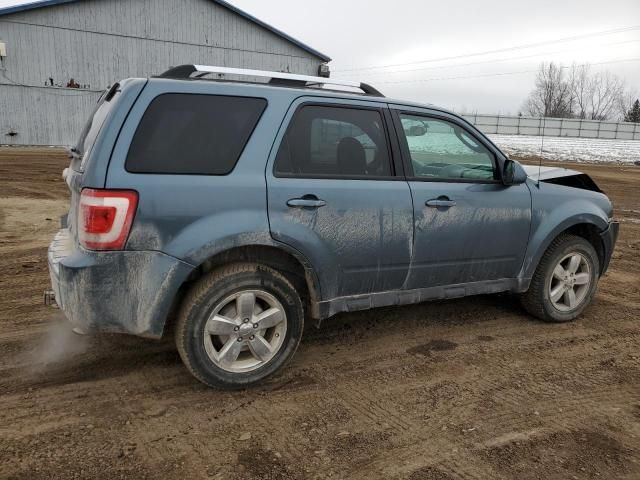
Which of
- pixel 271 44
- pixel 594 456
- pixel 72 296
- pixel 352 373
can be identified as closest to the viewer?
pixel 594 456

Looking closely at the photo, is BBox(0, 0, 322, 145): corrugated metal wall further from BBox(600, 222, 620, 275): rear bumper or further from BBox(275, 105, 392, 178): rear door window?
BBox(600, 222, 620, 275): rear bumper

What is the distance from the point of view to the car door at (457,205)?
155 inches

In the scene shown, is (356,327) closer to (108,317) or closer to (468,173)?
(468,173)

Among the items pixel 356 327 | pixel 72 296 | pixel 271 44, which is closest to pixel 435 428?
pixel 356 327

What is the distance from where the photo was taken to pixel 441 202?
13.0 ft

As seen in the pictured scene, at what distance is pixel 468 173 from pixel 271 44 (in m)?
24.7

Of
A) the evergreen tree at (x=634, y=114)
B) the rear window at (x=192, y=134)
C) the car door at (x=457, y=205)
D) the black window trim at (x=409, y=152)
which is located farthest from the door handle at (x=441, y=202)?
the evergreen tree at (x=634, y=114)

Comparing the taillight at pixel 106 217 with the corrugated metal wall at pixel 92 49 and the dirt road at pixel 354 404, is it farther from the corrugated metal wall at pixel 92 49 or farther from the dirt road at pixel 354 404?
the corrugated metal wall at pixel 92 49

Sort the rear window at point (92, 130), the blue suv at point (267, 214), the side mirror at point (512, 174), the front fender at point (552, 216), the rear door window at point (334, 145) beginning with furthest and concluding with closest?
the front fender at point (552, 216) → the side mirror at point (512, 174) → the rear door window at point (334, 145) → the rear window at point (92, 130) → the blue suv at point (267, 214)

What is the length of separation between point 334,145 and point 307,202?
0.52m

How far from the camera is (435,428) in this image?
10.2ft

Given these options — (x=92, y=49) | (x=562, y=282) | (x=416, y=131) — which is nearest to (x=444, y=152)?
(x=416, y=131)

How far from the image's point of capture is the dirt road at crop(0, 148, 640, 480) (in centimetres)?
275

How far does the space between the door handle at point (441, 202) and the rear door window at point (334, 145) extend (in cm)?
38
